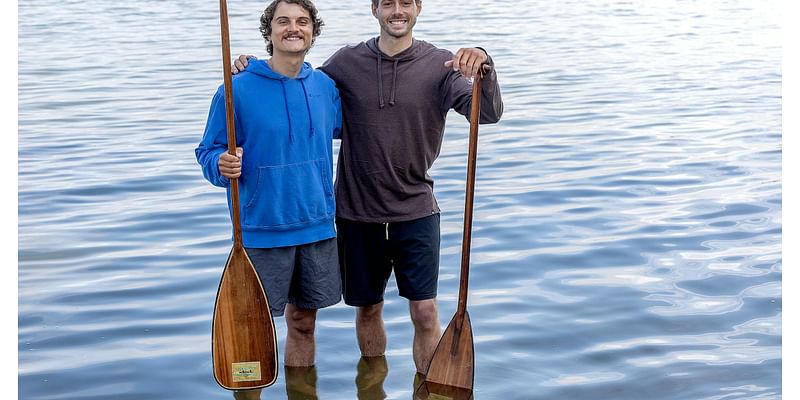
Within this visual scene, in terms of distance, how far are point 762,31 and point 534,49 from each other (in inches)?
175

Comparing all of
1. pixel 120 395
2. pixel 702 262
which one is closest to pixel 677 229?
pixel 702 262

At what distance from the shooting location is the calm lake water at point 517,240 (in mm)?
5707

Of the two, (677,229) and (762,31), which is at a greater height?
(762,31)

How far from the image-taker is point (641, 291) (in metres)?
6.75

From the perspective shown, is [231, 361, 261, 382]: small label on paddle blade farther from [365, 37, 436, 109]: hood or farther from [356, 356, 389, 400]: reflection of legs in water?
[365, 37, 436, 109]: hood

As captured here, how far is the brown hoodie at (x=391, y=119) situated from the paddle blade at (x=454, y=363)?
50 centimetres

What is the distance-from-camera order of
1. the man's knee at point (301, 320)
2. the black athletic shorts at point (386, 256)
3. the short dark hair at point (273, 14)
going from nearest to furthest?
the short dark hair at point (273, 14) → the black athletic shorts at point (386, 256) → the man's knee at point (301, 320)

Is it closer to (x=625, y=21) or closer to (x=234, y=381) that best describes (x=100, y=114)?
(x=234, y=381)

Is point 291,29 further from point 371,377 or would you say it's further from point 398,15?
point 371,377

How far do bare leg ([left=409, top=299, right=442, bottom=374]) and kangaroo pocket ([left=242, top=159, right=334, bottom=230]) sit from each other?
672 mm

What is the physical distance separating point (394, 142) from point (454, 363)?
0.95 m

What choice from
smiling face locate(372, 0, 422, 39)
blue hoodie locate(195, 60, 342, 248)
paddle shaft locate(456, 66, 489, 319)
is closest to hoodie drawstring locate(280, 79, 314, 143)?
blue hoodie locate(195, 60, 342, 248)

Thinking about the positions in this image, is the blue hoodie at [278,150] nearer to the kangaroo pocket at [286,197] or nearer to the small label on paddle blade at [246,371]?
the kangaroo pocket at [286,197]

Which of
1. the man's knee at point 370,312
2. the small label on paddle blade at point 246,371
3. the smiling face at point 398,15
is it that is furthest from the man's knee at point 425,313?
the smiling face at point 398,15
